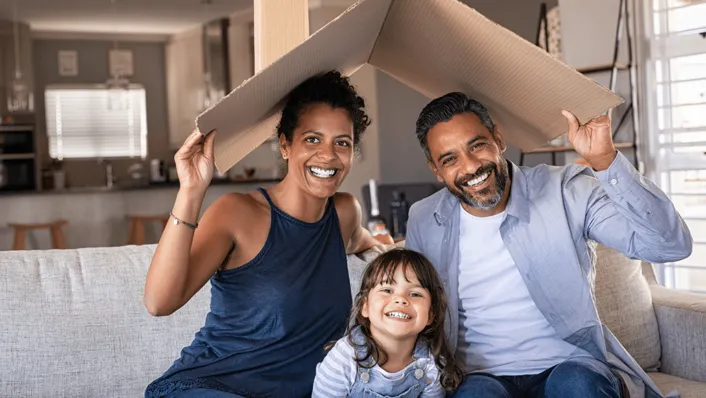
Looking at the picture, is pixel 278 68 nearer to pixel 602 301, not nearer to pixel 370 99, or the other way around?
pixel 602 301

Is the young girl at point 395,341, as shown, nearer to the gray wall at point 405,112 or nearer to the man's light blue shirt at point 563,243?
the man's light blue shirt at point 563,243

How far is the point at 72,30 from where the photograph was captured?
9727mm

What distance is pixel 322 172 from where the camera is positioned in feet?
6.15

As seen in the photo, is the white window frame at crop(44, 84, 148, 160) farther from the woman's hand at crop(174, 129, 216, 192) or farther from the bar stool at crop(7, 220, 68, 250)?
the woman's hand at crop(174, 129, 216, 192)

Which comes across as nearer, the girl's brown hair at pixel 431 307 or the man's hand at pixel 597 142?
the man's hand at pixel 597 142

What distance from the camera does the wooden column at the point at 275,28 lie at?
75.0 inches

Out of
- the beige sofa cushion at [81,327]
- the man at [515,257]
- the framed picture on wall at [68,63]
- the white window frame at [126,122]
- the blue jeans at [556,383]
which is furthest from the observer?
the framed picture on wall at [68,63]

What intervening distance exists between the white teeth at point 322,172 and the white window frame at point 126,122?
750 centimetres

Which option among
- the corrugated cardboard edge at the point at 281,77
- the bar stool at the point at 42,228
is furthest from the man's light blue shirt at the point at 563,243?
the bar stool at the point at 42,228

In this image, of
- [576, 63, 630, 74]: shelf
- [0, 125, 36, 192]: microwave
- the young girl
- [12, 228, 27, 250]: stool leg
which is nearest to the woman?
the young girl

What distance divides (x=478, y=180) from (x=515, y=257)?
0.20 metres

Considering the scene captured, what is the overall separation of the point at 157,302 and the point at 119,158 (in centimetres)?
842

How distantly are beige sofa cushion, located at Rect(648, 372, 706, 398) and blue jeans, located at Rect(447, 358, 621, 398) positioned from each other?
1.67 ft

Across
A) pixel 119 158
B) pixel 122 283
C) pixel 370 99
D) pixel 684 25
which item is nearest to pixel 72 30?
pixel 119 158
